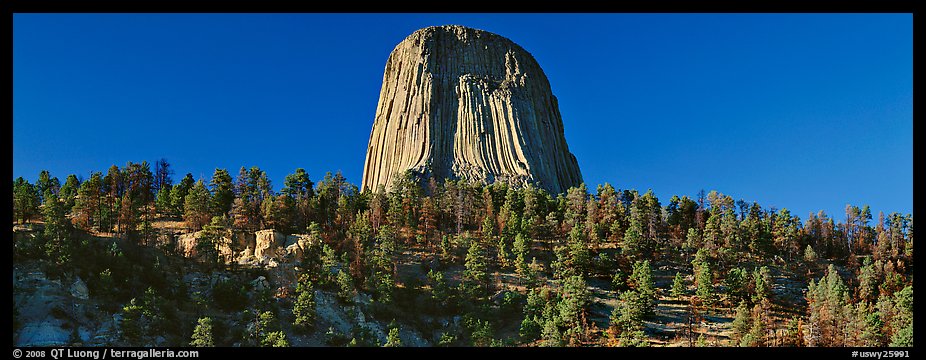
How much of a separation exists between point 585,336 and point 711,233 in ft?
79.1

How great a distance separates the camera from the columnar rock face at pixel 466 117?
11031 centimetres

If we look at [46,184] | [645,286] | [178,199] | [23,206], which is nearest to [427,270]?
[645,286]

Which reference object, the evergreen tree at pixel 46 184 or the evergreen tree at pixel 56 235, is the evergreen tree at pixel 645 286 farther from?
the evergreen tree at pixel 46 184

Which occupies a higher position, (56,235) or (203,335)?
(56,235)

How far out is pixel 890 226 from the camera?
82000 mm

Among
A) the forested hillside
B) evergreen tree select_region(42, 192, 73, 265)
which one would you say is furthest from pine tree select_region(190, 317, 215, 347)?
evergreen tree select_region(42, 192, 73, 265)

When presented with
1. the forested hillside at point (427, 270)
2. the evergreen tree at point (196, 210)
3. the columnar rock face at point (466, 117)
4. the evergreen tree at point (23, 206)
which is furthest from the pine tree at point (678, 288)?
the evergreen tree at point (23, 206)

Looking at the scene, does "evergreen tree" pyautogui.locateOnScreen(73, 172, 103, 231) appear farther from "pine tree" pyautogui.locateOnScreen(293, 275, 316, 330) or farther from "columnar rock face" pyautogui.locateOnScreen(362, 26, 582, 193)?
"columnar rock face" pyautogui.locateOnScreen(362, 26, 582, 193)

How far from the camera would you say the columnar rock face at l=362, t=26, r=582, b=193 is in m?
110

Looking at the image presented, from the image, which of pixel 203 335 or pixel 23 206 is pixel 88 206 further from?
pixel 203 335

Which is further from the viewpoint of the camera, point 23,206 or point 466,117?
point 466,117

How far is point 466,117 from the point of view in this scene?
114312 millimetres
